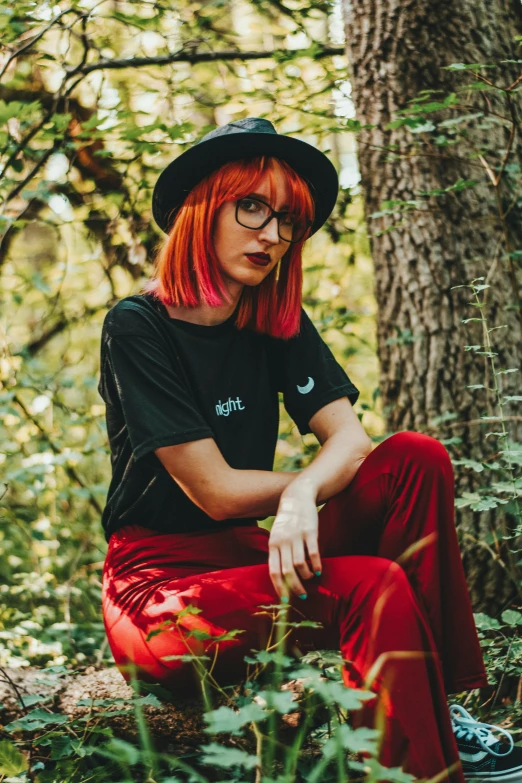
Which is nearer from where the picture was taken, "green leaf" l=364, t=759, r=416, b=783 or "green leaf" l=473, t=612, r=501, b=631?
"green leaf" l=364, t=759, r=416, b=783

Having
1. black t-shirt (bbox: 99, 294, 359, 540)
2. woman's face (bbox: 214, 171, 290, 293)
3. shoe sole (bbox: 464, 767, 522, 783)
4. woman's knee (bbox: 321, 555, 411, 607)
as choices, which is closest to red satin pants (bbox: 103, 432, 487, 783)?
woman's knee (bbox: 321, 555, 411, 607)

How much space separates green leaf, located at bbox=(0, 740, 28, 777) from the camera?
179 centimetres

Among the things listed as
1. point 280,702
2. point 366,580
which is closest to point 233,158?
point 366,580

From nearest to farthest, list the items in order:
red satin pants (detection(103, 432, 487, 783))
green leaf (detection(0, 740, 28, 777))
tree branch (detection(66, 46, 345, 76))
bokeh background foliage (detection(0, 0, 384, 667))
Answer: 1. red satin pants (detection(103, 432, 487, 783))
2. green leaf (detection(0, 740, 28, 777))
3. bokeh background foliage (detection(0, 0, 384, 667))
4. tree branch (detection(66, 46, 345, 76))

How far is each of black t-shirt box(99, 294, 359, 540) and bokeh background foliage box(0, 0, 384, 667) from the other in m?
0.98

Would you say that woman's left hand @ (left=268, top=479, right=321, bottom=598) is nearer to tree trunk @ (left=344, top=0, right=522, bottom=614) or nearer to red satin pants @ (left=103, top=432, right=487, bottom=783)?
red satin pants @ (left=103, top=432, right=487, bottom=783)

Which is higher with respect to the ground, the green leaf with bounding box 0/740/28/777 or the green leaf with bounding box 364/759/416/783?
the green leaf with bounding box 364/759/416/783

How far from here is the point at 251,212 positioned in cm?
212

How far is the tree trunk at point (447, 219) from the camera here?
3047 mm

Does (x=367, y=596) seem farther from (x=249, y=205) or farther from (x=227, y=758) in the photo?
(x=249, y=205)

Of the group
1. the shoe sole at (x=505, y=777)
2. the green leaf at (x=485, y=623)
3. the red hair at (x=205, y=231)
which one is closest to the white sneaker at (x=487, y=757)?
the shoe sole at (x=505, y=777)

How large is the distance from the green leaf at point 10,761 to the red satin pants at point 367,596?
1.10 feet

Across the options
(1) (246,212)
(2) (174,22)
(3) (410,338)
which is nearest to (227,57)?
(2) (174,22)

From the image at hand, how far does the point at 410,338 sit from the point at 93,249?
2477mm
